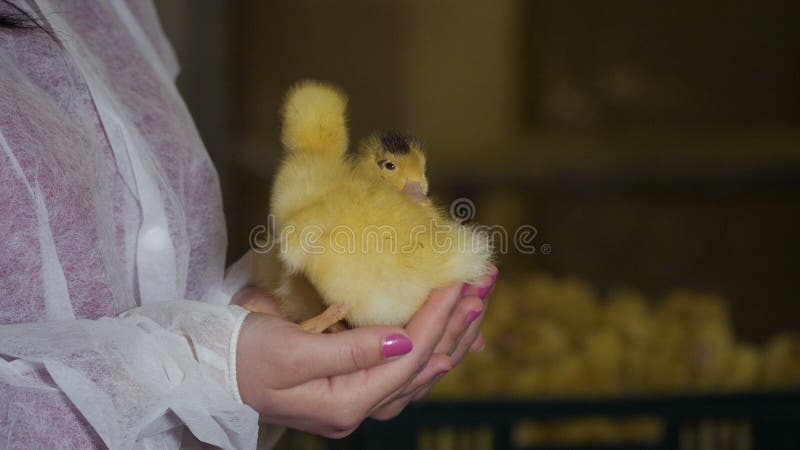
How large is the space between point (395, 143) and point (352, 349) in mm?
197

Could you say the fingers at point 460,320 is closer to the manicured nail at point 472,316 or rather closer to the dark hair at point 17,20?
the manicured nail at point 472,316

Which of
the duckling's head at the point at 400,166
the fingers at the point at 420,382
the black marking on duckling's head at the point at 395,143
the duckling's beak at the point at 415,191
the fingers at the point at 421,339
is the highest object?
the black marking on duckling's head at the point at 395,143

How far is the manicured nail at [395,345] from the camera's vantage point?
0.64 meters

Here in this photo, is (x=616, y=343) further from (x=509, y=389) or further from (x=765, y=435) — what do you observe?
(x=765, y=435)

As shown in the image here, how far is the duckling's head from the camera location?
0.73m

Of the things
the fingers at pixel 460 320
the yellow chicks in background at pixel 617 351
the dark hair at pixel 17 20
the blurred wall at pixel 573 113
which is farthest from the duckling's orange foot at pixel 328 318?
the blurred wall at pixel 573 113

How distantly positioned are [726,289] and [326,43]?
129cm

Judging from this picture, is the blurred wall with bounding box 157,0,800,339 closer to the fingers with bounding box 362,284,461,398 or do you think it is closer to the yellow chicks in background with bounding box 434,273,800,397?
the yellow chicks in background with bounding box 434,273,800,397

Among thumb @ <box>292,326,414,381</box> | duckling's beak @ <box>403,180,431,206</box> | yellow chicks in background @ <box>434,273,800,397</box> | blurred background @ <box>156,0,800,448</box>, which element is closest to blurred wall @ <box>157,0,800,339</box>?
blurred background @ <box>156,0,800,448</box>

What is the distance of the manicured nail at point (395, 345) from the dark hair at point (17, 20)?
378 mm

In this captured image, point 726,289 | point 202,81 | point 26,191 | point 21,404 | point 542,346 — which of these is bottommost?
point 726,289

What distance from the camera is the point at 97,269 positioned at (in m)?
0.66

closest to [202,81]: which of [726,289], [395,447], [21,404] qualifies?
[395,447]

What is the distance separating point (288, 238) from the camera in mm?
→ 650
